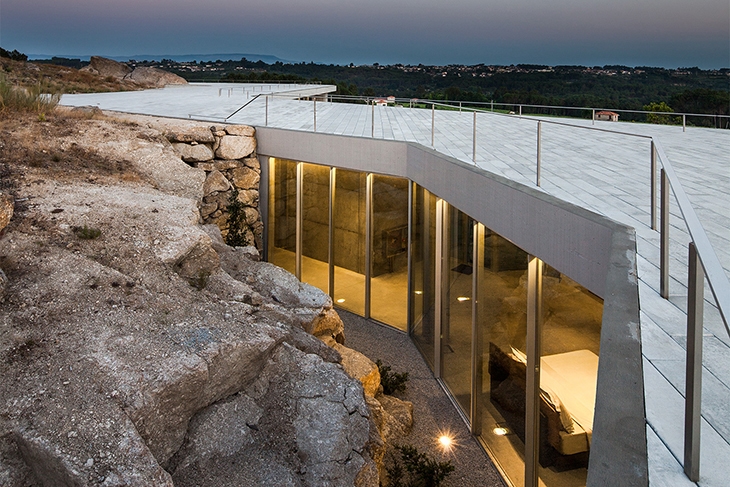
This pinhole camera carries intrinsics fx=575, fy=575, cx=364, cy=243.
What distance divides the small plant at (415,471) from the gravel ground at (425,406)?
0.26m

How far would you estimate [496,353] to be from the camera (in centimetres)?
703

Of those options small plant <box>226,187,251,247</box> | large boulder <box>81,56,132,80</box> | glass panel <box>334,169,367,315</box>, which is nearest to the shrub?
small plant <box>226,187,251,247</box>

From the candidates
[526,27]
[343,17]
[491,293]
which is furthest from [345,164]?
[343,17]

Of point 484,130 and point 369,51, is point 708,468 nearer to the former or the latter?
point 484,130

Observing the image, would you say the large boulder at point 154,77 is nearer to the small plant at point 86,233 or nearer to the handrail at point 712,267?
the small plant at point 86,233

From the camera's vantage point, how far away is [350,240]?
12.0m

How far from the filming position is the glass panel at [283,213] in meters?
13.3

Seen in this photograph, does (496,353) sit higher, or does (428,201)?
(428,201)

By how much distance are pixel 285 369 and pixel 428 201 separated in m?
4.85

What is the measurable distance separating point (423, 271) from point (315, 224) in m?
3.22

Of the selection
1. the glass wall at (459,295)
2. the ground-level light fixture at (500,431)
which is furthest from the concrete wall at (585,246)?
the ground-level light fixture at (500,431)

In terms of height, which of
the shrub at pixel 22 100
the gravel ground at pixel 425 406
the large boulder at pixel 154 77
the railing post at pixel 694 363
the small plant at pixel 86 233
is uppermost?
the large boulder at pixel 154 77

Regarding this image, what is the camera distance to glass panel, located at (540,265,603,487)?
481 centimetres

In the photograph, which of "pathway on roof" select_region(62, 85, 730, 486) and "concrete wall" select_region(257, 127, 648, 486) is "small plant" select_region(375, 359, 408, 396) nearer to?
"concrete wall" select_region(257, 127, 648, 486)
